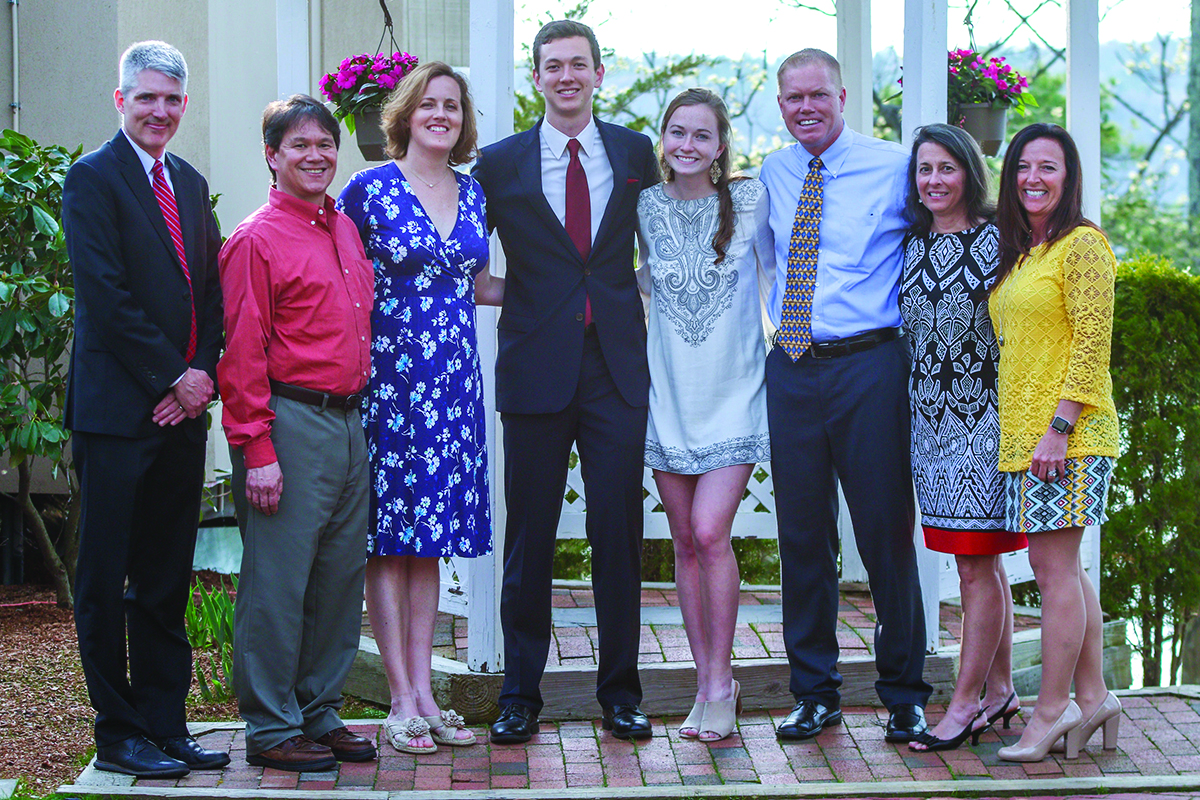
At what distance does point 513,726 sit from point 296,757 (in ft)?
2.27

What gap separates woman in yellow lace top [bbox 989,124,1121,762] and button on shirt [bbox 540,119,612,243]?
3.96 ft

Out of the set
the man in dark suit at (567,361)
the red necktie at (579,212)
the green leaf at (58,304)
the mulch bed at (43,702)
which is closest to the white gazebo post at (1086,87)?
the man in dark suit at (567,361)

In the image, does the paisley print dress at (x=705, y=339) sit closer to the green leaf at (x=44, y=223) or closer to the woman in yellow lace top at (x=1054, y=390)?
the woman in yellow lace top at (x=1054, y=390)

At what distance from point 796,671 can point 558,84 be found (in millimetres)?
2015

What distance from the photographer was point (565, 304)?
3828 mm

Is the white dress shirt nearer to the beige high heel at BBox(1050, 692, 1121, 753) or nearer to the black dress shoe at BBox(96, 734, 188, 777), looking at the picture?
the black dress shoe at BBox(96, 734, 188, 777)

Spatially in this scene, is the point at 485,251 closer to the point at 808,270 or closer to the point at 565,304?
the point at 565,304

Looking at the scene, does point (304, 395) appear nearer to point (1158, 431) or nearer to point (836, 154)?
point (836, 154)

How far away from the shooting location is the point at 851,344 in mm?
3797

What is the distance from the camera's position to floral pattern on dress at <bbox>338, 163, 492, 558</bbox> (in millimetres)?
3697

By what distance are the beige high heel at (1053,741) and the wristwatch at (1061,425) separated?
0.86 m

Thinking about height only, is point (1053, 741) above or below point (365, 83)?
below

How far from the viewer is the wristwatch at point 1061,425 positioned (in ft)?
11.4

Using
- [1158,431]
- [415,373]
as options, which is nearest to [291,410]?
[415,373]
